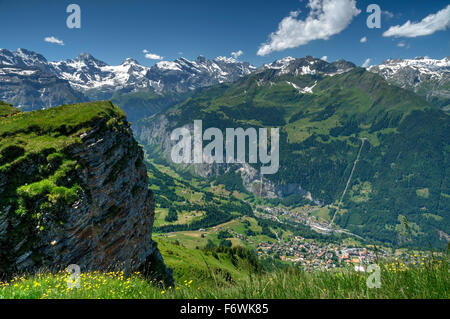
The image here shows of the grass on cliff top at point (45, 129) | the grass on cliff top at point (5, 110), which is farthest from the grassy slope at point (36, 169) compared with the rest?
the grass on cliff top at point (5, 110)

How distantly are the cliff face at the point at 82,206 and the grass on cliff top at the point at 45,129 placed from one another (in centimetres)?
47

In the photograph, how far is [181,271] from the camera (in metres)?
54.6

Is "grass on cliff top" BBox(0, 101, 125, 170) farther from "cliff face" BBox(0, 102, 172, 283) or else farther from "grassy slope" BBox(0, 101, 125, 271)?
"cliff face" BBox(0, 102, 172, 283)

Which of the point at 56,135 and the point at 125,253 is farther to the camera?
the point at 125,253

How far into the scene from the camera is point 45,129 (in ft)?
78.0

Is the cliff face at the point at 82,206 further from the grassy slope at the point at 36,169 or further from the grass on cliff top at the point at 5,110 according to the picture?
the grass on cliff top at the point at 5,110

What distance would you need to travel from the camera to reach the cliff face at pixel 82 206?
1744 cm

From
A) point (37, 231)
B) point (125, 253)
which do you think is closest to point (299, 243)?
point (125, 253)

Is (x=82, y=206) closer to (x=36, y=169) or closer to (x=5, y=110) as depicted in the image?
(x=36, y=169)

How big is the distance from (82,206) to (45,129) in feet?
28.9

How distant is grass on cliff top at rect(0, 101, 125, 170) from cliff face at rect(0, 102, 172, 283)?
0.47m
